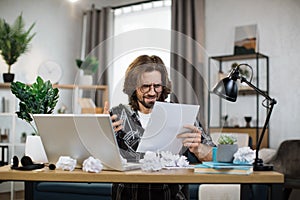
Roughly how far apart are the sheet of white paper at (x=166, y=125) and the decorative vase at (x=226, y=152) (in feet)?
0.53

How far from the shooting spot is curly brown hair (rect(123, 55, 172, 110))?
5.69ft

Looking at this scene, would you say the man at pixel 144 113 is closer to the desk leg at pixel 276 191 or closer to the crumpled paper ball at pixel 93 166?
the crumpled paper ball at pixel 93 166

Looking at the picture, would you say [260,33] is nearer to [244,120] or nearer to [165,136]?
[244,120]

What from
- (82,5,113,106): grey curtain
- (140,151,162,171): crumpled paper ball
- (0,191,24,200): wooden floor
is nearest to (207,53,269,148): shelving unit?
(82,5,113,106): grey curtain

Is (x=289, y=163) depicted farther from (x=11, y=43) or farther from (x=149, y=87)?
(x=11, y=43)

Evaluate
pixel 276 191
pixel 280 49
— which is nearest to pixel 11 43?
pixel 280 49

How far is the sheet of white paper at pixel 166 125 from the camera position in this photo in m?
1.61

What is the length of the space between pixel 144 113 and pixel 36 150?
48 cm

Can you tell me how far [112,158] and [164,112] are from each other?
238mm

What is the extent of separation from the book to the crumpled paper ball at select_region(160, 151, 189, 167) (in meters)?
0.17

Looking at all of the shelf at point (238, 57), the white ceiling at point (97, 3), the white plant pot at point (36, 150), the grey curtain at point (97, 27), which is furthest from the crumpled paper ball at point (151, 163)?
the white ceiling at point (97, 3)

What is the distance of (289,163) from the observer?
161 inches

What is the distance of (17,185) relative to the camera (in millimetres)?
5074

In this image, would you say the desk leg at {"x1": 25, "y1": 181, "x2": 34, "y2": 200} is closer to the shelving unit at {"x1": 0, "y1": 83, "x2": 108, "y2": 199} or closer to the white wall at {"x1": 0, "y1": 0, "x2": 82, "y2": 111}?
the shelving unit at {"x1": 0, "y1": 83, "x2": 108, "y2": 199}
